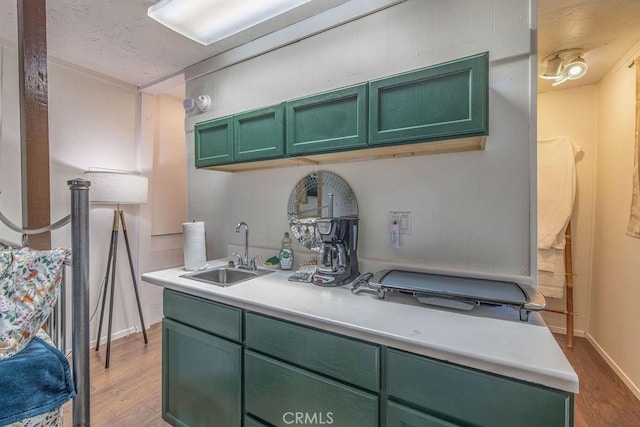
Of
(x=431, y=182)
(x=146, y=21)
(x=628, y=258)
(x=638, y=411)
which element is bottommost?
(x=638, y=411)

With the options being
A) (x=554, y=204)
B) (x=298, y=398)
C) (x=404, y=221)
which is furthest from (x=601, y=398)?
(x=298, y=398)

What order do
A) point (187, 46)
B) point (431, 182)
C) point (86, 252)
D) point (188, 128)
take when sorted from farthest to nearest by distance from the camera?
point (188, 128), point (187, 46), point (431, 182), point (86, 252)

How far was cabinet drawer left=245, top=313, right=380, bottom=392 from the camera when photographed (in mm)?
1060

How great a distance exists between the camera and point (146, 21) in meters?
1.94

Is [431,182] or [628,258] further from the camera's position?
[628,258]

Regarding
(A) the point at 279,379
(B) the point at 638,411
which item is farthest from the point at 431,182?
(B) the point at 638,411

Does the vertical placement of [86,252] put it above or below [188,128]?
below

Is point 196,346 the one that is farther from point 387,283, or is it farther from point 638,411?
point 638,411

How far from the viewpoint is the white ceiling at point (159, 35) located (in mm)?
1731

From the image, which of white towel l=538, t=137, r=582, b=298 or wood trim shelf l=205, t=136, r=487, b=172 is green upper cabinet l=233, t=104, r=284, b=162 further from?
white towel l=538, t=137, r=582, b=298

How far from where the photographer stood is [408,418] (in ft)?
3.20

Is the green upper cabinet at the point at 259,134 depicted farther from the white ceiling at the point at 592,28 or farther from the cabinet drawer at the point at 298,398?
the white ceiling at the point at 592,28

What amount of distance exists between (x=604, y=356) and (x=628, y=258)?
0.91m

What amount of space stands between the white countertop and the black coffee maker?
0.21 feet
